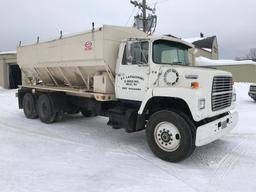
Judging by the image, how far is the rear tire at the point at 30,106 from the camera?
958 centimetres

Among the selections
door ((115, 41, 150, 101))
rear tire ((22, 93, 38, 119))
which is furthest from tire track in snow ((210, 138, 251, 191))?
rear tire ((22, 93, 38, 119))

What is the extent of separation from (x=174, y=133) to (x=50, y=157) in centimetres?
265

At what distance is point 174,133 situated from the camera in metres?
5.09

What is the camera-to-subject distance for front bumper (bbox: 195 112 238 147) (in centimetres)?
475

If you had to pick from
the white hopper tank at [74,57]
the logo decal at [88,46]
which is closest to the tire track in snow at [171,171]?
the white hopper tank at [74,57]

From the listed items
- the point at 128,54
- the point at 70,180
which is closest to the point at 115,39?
the point at 128,54

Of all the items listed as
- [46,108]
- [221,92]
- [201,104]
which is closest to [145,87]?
[201,104]

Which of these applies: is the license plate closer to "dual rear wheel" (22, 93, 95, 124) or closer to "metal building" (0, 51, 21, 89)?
"dual rear wheel" (22, 93, 95, 124)

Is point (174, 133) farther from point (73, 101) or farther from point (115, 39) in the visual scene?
point (73, 101)

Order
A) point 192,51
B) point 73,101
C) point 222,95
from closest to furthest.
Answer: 1. point 222,95
2. point 192,51
3. point 73,101

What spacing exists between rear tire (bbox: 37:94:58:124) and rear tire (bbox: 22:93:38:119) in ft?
2.14

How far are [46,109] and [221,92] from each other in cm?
593

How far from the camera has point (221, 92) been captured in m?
5.37

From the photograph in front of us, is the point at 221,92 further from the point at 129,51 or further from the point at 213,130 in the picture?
the point at 129,51
